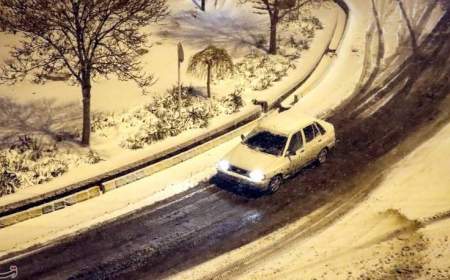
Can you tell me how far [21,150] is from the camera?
1766 cm

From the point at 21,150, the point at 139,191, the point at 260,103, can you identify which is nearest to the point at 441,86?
the point at 260,103

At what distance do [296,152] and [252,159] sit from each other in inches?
52.4

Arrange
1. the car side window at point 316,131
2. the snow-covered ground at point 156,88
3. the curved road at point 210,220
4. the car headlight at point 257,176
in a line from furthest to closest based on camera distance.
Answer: the snow-covered ground at point 156,88, the car side window at point 316,131, the car headlight at point 257,176, the curved road at point 210,220

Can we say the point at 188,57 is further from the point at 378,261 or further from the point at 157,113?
the point at 378,261

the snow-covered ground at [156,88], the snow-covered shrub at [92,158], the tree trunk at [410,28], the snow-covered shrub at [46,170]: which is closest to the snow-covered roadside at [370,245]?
the snow-covered ground at [156,88]

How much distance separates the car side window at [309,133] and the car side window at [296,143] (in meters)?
0.27

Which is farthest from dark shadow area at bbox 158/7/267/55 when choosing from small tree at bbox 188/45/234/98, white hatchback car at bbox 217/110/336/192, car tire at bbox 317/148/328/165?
white hatchback car at bbox 217/110/336/192

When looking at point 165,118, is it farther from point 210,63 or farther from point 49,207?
point 49,207

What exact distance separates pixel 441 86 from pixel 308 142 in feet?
30.0

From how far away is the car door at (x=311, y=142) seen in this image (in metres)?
16.1

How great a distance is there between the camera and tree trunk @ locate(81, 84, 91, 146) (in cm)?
1764

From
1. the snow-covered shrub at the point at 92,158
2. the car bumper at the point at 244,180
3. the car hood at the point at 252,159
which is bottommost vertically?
the snow-covered shrub at the point at 92,158

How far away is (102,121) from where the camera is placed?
65.0ft

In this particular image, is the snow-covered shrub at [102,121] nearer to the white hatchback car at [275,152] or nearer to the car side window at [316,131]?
the white hatchback car at [275,152]
